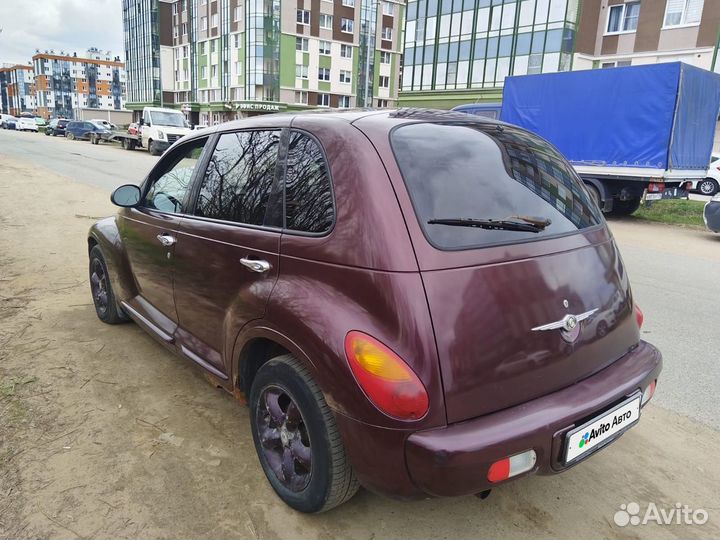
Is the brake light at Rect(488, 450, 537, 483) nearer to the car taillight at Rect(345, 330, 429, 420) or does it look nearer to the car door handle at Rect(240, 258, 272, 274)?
the car taillight at Rect(345, 330, 429, 420)

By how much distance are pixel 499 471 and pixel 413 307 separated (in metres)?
0.68

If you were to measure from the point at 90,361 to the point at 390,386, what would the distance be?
297cm

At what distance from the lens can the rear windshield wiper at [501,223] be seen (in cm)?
213

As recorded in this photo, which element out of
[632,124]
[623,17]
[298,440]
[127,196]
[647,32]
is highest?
[623,17]

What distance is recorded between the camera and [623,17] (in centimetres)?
3575

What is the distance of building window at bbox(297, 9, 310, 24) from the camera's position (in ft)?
193

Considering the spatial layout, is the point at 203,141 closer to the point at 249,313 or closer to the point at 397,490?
the point at 249,313

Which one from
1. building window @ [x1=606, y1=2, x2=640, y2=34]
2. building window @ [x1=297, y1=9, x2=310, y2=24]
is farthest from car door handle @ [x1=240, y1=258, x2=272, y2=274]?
building window @ [x1=297, y1=9, x2=310, y2=24]

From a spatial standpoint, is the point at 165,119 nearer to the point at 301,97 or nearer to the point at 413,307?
the point at 413,307


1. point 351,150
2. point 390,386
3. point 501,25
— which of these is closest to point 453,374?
point 390,386

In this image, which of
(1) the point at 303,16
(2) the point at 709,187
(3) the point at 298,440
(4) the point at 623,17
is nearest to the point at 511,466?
(3) the point at 298,440

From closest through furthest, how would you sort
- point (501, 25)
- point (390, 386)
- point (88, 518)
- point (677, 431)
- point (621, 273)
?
point (390, 386), point (88, 518), point (621, 273), point (677, 431), point (501, 25)

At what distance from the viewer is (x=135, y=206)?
152 inches

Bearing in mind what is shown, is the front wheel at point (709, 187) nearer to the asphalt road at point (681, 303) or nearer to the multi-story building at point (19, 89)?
the asphalt road at point (681, 303)
